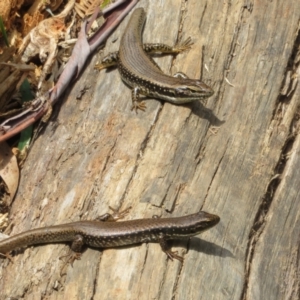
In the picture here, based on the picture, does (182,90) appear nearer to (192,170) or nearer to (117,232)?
(192,170)

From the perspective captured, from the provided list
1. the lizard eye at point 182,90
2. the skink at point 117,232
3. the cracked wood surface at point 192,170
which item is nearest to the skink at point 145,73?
the lizard eye at point 182,90

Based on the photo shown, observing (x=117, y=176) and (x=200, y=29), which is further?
(x=200, y=29)

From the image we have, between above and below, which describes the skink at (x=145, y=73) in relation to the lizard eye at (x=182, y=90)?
above

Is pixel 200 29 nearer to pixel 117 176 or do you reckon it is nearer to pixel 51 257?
pixel 117 176

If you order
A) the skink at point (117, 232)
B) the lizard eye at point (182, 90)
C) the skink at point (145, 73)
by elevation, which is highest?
the skink at point (145, 73)

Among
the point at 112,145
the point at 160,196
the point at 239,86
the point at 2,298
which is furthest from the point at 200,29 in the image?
the point at 2,298

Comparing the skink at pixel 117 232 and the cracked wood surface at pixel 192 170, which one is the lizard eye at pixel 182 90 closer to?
the cracked wood surface at pixel 192 170

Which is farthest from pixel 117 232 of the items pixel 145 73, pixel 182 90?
pixel 145 73
